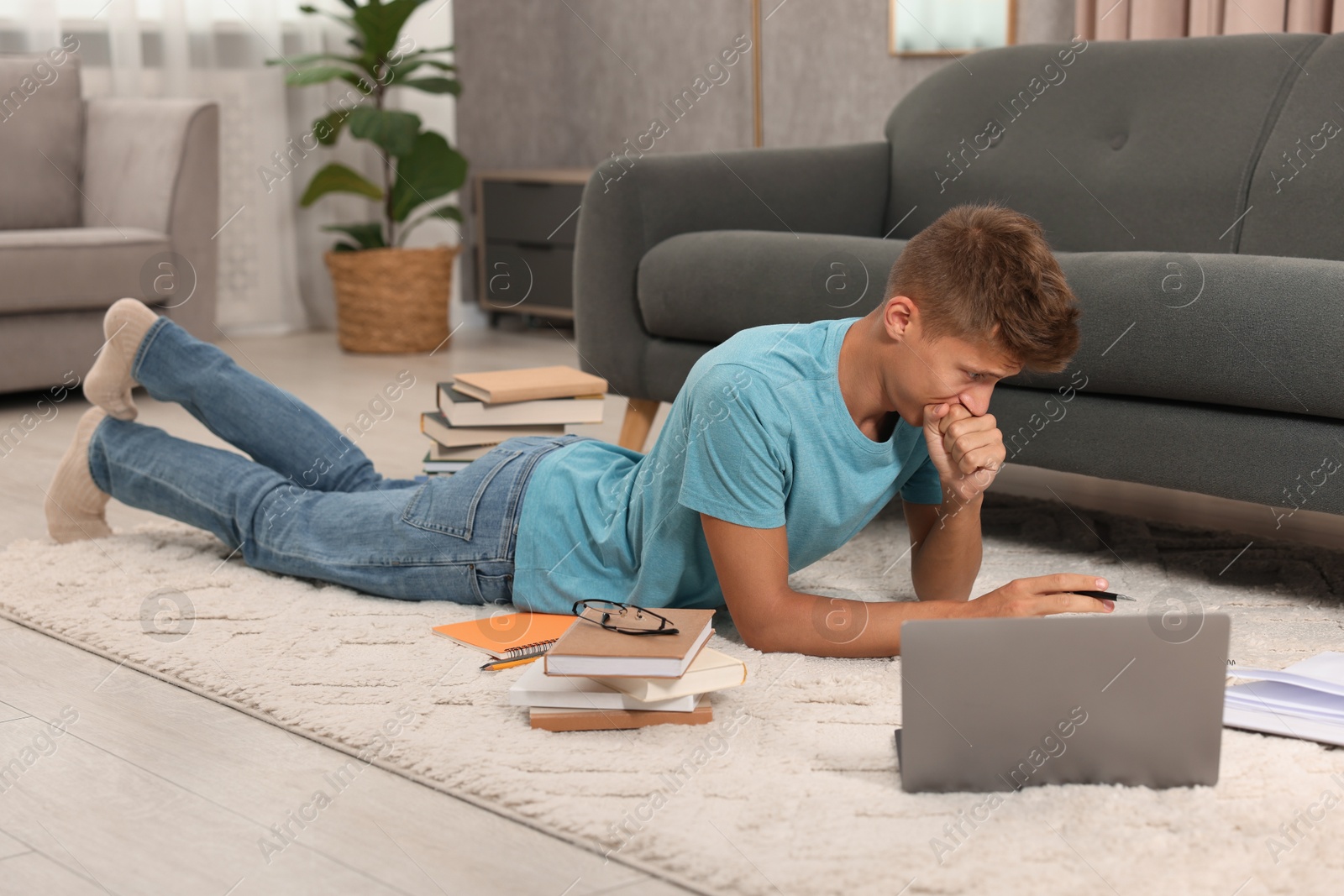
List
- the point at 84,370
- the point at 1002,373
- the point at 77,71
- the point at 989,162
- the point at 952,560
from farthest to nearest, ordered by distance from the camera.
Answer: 1. the point at 77,71
2. the point at 84,370
3. the point at 989,162
4. the point at 952,560
5. the point at 1002,373

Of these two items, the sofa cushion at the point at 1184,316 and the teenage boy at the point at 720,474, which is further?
the sofa cushion at the point at 1184,316

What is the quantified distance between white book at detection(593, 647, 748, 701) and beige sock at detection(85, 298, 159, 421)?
94cm

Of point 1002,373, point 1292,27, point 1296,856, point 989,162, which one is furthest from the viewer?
point 1292,27

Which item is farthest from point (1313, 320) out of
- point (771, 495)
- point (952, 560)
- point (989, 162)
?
point (989, 162)

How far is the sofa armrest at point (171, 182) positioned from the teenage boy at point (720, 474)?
1.75 m

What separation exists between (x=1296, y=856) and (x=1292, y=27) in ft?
7.94

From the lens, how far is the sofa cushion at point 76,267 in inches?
125

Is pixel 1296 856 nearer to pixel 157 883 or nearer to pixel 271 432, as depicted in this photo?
pixel 157 883

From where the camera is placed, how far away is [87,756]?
133cm

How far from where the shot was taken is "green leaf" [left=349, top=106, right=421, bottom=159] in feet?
13.4

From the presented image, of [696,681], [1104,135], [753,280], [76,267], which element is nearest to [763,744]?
[696,681]

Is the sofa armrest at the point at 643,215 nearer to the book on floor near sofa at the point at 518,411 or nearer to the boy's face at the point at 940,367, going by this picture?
the book on floor near sofa at the point at 518,411

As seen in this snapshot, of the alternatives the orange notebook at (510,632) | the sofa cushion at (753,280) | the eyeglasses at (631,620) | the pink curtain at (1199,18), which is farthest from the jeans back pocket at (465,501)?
the pink curtain at (1199,18)

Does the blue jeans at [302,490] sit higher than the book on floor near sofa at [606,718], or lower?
higher
